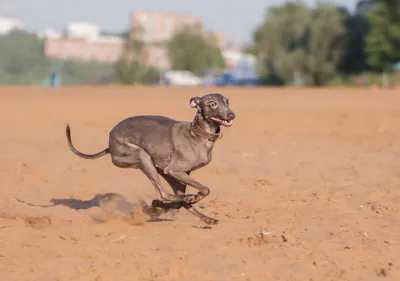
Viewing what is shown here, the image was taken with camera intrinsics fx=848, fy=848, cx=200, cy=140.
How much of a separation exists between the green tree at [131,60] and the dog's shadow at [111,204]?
61081 mm

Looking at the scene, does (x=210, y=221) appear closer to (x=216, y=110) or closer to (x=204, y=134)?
(x=204, y=134)

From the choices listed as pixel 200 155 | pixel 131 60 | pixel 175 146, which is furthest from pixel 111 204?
pixel 131 60

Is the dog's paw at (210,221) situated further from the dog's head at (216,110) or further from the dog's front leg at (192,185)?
the dog's head at (216,110)

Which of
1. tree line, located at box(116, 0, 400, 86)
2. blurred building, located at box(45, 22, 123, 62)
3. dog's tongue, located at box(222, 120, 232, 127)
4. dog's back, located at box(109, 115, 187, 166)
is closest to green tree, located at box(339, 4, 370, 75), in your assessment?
tree line, located at box(116, 0, 400, 86)

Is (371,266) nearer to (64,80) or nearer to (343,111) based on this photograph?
(343,111)

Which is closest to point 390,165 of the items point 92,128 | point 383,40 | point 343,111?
point 92,128

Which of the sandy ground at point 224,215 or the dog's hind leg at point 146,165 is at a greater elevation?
the dog's hind leg at point 146,165

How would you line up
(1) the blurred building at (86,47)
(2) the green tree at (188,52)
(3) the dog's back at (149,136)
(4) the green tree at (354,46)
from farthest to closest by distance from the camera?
(1) the blurred building at (86,47) → (2) the green tree at (188,52) → (4) the green tree at (354,46) → (3) the dog's back at (149,136)

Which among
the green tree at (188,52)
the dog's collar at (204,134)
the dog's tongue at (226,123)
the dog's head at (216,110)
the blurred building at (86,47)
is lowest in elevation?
the blurred building at (86,47)

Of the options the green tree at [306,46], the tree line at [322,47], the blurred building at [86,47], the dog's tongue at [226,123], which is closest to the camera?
the dog's tongue at [226,123]

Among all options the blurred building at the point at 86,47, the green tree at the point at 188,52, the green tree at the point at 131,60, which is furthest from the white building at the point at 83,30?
the green tree at the point at 131,60

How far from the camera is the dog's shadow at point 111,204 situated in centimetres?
951

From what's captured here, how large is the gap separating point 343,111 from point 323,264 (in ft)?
57.9

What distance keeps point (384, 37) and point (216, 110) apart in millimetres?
60511
